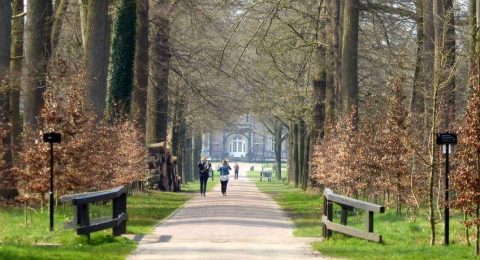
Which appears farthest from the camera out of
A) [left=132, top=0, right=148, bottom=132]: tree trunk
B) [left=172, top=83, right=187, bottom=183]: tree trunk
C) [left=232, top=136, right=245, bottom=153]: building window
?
[left=232, top=136, right=245, bottom=153]: building window

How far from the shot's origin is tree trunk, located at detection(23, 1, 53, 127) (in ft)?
97.9

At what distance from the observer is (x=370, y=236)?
18.8 meters

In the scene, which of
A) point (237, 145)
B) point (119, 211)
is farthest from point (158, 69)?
point (237, 145)

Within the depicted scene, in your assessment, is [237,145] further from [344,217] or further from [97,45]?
[344,217]

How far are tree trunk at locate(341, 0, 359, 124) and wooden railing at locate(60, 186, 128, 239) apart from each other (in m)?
14.8

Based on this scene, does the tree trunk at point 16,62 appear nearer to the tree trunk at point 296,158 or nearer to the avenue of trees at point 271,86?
the avenue of trees at point 271,86

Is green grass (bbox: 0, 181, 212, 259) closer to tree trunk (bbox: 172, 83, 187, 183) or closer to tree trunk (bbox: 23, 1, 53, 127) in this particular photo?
tree trunk (bbox: 23, 1, 53, 127)

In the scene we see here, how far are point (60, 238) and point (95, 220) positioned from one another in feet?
3.32

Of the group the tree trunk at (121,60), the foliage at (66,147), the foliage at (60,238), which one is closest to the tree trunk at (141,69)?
the tree trunk at (121,60)

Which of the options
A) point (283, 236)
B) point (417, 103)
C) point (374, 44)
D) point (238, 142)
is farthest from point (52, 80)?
point (238, 142)

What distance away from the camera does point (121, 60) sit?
122 feet

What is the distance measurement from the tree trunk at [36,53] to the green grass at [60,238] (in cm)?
332

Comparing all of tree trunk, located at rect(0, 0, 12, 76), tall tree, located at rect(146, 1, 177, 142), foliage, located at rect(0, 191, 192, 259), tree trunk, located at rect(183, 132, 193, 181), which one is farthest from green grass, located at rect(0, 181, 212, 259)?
tree trunk, located at rect(183, 132, 193, 181)

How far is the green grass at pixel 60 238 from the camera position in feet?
52.3
